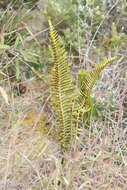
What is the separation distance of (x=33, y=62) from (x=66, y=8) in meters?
0.64

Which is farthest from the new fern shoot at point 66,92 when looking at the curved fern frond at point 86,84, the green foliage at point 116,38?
the green foliage at point 116,38

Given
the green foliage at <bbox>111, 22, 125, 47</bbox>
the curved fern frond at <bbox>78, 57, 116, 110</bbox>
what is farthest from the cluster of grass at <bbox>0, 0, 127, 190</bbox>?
the curved fern frond at <bbox>78, 57, 116, 110</bbox>

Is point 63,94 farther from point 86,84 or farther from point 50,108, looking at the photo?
point 50,108

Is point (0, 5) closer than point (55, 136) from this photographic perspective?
No

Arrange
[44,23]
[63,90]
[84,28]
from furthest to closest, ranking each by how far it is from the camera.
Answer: [44,23] < [84,28] < [63,90]

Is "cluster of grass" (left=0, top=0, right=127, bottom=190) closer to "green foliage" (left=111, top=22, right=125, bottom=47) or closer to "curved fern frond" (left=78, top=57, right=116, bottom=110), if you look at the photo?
"green foliage" (left=111, top=22, right=125, bottom=47)

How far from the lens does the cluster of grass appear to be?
1445 millimetres

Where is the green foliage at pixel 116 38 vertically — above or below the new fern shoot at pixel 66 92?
above

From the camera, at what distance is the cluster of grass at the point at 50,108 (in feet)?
4.74

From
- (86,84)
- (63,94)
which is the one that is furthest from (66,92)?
(86,84)

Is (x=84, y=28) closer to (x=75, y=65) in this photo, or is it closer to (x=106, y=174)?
(x=75, y=65)

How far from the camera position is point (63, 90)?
170 centimetres

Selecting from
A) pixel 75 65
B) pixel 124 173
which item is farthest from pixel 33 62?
pixel 124 173

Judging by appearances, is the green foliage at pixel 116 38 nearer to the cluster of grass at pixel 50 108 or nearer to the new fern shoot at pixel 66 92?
the cluster of grass at pixel 50 108
